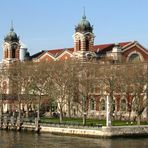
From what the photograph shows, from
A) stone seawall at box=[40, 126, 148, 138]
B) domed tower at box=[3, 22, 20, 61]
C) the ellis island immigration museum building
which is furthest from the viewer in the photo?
domed tower at box=[3, 22, 20, 61]

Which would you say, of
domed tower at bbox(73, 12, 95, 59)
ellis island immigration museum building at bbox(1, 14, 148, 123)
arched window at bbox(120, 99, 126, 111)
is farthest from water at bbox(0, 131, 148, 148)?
domed tower at bbox(73, 12, 95, 59)

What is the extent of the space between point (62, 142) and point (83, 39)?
48.6 m

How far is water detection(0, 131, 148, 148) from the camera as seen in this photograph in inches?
2611

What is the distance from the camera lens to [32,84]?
321 feet

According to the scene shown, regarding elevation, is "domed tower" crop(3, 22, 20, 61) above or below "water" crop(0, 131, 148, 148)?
above

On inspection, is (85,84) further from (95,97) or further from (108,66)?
(95,97)

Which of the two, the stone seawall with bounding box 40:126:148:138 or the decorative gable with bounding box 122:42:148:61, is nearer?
the stone seawall with bounding box 40:126:148:138

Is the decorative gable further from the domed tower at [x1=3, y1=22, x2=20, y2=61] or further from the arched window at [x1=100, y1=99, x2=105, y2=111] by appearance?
the domed tower at [x1=3, y1=22, x2=20, y2=61]

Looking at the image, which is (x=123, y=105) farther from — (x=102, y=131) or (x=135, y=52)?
(x=102, y=131)

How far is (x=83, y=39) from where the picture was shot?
116m

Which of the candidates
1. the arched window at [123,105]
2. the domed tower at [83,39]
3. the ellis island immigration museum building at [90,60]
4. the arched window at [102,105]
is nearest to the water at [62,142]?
the ellis island immigration museum building at [90,60]

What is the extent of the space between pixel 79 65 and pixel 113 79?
34.3 feet

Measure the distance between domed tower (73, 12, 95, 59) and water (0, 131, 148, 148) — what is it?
3979cm

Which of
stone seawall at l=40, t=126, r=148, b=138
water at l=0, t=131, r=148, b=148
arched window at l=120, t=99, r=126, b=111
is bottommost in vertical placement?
water at l=0, t=131, r=148, b=148
